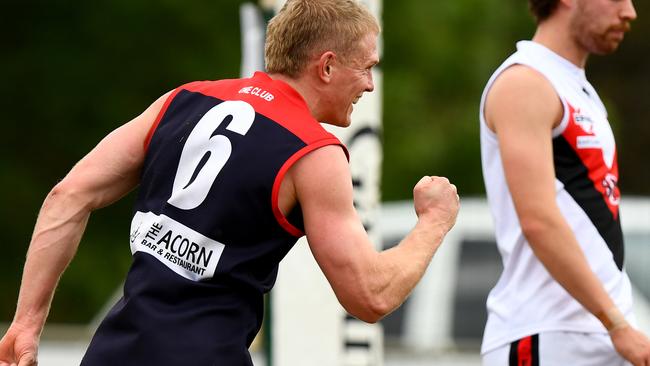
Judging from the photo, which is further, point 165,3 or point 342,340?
point 165,3

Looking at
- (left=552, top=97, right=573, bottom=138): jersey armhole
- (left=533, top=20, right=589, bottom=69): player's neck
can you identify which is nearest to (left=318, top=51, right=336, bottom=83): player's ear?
(left=552, top=97, right=573, bottom=138): jersey armhole

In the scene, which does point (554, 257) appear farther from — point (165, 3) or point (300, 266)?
point (165, 3)

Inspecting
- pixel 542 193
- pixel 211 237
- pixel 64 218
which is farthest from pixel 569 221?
pixel 64 218

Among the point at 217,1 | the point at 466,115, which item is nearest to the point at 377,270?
the point at 217,1

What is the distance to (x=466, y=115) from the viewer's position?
52.4ft

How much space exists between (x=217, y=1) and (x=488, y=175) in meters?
10.3

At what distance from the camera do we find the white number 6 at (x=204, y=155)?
3.47 metres

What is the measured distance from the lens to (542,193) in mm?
4180

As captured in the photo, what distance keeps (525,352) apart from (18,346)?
1.65 metres

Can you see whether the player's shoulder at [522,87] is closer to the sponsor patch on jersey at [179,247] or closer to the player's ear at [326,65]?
the player's ear at [326,65]

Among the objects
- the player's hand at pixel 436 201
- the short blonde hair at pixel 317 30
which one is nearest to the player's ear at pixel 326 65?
Answer: the short blonde hair at pixel 317 30

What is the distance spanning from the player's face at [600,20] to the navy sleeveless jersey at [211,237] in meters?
1.31

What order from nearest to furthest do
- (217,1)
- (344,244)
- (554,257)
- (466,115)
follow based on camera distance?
(344,244), (554,257), (217,1), (466,115)

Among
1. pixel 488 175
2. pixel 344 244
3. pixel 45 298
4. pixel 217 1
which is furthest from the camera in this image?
pixel 217 1
